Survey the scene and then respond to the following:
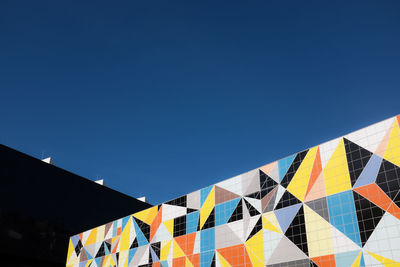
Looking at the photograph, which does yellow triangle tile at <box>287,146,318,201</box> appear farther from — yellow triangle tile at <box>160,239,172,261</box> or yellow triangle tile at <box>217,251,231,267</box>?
yellow triangle tile at <box>160,239,172,261</box>

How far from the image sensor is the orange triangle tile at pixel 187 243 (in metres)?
42.9

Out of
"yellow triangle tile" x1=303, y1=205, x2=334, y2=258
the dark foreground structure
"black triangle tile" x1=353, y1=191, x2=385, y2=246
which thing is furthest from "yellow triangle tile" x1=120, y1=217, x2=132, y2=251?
"black triangle tile" x1=353, y1=191, x2=385, y2=246

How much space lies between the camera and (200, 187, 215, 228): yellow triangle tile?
43.1m

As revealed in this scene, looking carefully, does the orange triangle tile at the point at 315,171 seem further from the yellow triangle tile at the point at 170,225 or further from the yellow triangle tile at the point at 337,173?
the yellow triangle tile at the point at 170,225

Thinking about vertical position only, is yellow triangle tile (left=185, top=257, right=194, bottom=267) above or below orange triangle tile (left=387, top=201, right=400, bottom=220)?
below

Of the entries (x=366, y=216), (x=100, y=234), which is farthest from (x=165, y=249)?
(x=366, y=216)

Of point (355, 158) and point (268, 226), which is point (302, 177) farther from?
point (268, 226)

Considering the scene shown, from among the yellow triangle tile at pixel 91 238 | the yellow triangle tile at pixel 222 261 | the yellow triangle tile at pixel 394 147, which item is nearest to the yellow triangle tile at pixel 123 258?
the yellow triangle tile at pixel 91 238

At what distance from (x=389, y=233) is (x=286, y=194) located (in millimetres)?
9700

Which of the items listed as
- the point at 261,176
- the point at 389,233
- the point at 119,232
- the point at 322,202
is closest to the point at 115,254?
the point at 119,232

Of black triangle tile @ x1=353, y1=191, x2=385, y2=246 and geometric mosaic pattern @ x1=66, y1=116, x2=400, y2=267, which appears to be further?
geometric mosaic pattern @ x1=66, y1=116, x2=400, y2=267

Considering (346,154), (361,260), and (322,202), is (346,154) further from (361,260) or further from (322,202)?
(361,260)

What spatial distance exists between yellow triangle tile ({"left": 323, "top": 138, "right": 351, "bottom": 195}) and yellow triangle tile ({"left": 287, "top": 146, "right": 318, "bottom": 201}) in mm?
1676

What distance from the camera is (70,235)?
219 ft
